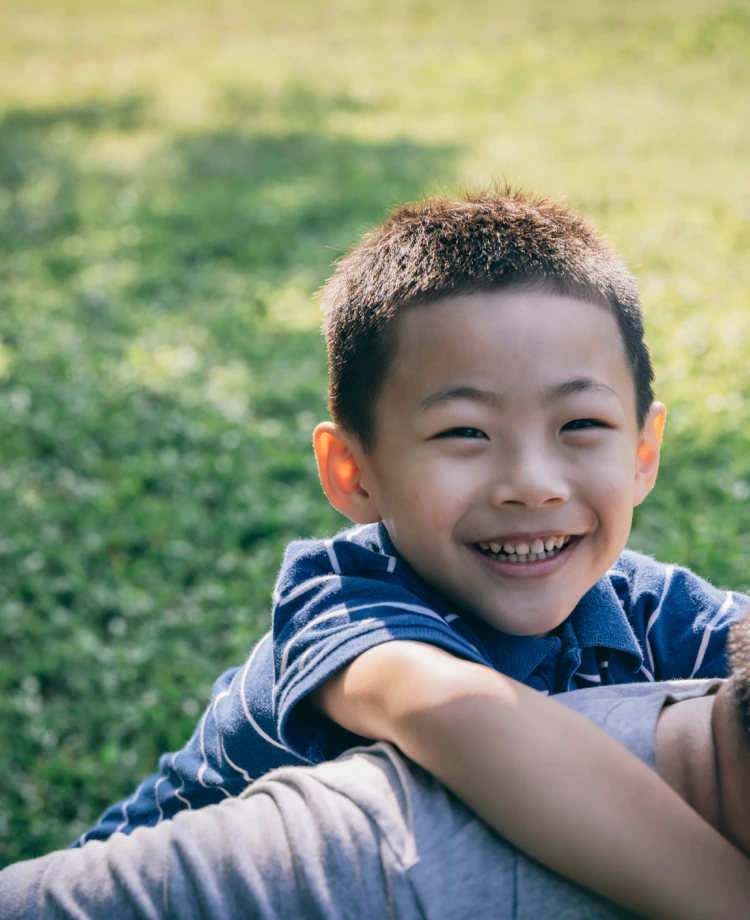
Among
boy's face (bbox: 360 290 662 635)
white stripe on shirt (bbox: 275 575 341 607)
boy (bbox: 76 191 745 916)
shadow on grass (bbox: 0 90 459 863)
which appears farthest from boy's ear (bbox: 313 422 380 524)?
shadow on grass (bbox: 0 90 459 863)

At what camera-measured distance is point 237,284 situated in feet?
24.1

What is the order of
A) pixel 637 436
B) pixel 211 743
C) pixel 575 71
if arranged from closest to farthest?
pixel 637 436, pixel 211 743, pixel 575 71

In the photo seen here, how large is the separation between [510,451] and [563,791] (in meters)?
0.59

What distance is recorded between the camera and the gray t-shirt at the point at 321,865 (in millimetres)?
1404

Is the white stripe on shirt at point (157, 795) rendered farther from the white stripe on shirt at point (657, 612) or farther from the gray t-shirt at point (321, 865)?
the white stripe on shirt at point (657, 612)

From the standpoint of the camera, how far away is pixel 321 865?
1417 mm

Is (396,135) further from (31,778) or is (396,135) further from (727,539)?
(31,778)

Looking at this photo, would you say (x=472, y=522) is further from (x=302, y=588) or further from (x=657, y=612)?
(x=657, y=612)

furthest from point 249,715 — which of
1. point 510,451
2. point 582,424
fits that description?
point 582,424

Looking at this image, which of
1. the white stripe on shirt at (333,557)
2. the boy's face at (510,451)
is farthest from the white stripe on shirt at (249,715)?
the boy's face at (510,451)

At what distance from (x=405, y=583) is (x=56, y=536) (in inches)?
111

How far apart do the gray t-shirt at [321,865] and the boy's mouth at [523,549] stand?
41 centimetres

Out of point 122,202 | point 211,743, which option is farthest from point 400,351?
point 122,202

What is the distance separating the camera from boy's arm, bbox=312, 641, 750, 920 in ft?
4.55
